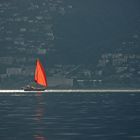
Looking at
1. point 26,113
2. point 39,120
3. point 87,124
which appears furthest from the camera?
point 26,113

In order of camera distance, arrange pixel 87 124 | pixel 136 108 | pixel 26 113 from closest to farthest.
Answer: pixel 87 124
pixel 26 113
pixel 136 108

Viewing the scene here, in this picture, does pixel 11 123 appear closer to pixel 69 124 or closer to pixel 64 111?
pixel 69 124

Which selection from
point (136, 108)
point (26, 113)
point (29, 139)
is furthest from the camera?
point (136, 108)

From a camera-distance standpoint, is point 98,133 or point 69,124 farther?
point 69,124

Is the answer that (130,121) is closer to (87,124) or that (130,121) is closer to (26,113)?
(87,124)

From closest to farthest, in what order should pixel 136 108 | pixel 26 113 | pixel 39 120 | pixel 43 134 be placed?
1. pixel 43 134
2. pixel 39 120
3. pixel 26 113
4. pixel 136 108

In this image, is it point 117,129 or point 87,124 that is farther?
point 87,124

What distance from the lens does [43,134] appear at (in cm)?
11319

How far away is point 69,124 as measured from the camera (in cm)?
12812

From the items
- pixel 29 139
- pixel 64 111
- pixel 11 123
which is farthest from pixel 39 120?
pixel 29 139

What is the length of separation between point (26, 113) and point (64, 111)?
8.33 meters

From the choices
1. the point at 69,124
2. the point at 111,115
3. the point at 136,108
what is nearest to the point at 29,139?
the point at 69,124

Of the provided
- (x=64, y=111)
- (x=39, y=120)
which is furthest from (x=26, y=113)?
(x=39, y=120)

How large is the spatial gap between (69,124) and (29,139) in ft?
73.7
